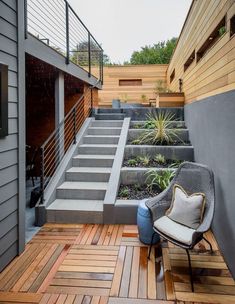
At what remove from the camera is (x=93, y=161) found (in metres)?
4.97

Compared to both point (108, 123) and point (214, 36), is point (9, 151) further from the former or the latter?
point (108, 123)

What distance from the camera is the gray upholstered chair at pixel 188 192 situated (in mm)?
2494

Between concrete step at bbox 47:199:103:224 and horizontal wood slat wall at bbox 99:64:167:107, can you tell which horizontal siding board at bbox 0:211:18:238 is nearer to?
concrete step at bbox 47:199:103:224

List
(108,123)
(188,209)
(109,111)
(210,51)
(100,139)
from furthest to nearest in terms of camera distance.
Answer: (109,111) < (108,123) < (100,139) < (210,51) < (188,209)

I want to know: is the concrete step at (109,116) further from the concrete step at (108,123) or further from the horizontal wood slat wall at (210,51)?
the horizontal wood slat wall at (210,51)

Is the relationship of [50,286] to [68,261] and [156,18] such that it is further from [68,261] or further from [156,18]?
[156,18]

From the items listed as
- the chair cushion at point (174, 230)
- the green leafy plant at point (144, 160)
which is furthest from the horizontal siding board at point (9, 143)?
the green leafy plant at point (144, 160)

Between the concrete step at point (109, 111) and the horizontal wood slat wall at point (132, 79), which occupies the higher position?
the horizontal wood slat wall at point (132, 79)

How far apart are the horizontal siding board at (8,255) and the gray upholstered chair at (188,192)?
150 centimetres

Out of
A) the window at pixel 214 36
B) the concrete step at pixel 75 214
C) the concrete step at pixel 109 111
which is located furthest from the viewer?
the concrete step at pixel 109 111

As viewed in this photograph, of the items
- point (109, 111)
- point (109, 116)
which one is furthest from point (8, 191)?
point (109, 111)

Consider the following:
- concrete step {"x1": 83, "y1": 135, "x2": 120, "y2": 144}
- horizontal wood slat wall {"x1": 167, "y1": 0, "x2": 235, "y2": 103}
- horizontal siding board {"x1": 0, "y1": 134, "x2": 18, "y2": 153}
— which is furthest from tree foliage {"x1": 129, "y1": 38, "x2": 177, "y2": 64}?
horizontal siding board {"x1": 0, "y1": 134, "x2": 18, "y2": 153}

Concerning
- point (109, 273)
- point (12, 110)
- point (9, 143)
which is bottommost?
point (109, 273)

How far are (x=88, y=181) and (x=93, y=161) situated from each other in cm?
50
